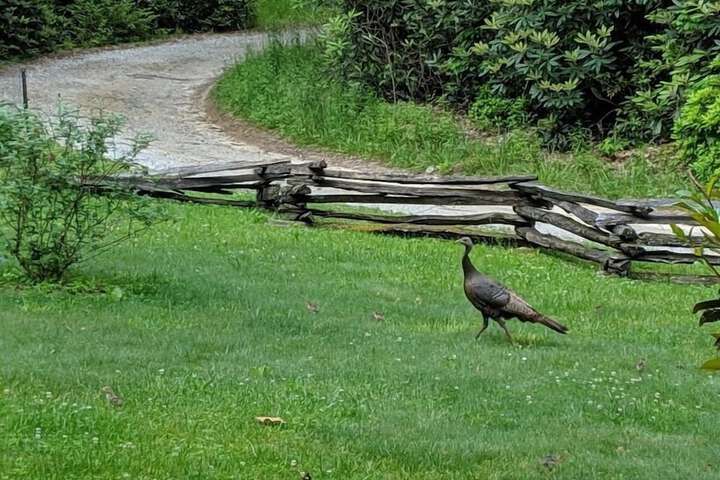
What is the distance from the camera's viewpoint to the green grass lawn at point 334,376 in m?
5.14

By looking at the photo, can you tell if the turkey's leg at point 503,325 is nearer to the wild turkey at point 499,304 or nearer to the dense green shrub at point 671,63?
the wild turkey at point 499,304

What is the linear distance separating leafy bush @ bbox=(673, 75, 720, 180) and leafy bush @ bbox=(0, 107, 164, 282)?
958cm

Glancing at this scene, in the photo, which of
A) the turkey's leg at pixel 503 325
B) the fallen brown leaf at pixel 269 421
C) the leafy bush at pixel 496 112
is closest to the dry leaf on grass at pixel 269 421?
the fallen brown leaf at pixel 269 421

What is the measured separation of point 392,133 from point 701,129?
5.59 m

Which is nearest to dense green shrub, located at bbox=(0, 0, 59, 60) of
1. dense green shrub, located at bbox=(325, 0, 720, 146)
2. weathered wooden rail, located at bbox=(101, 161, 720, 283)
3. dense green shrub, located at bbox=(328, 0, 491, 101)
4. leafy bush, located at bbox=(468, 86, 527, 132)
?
dense green shrub, located at bbox=(328, 0, 491, 101)

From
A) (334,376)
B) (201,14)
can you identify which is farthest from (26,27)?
(334,376)

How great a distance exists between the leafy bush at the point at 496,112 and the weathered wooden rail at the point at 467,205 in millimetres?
5276

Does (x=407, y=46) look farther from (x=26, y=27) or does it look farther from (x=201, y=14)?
(x=201, y=14)

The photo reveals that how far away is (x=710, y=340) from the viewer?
8305 millimetres

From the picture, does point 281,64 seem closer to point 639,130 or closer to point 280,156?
point 280,156

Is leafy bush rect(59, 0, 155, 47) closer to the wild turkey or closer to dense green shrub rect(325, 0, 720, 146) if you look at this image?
dense green shrub rect(325, 0, 720, 146)

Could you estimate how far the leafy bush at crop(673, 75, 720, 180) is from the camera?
15414mm

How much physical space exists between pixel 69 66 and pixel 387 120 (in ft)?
34.0

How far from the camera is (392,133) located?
19062 mm
